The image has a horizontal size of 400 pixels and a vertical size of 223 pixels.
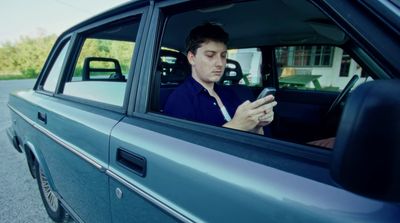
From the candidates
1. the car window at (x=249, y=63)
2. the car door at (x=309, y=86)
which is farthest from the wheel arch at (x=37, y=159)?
the car window at (x=249, y=63)

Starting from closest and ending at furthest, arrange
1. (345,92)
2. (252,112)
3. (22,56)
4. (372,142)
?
(372,142) < (252,112) < (345,92) < (22,56)

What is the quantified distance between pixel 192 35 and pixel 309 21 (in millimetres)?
1380

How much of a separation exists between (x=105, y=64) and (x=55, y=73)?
2.59ft

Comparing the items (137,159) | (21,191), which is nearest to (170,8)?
(137,159)

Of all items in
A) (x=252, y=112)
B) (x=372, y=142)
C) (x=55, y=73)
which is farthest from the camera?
(x=55, y=73)

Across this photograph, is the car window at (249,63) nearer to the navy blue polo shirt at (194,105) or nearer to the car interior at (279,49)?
the car interior at (279,49)

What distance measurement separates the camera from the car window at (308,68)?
3.71 m

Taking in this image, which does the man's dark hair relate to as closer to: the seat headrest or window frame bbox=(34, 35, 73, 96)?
window frame bbox=(34, 35, 73, 96)

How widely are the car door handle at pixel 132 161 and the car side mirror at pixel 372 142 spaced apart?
2.98 ft

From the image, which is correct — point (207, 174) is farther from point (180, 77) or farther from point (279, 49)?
point (279, 49)

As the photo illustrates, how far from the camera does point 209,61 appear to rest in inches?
74.0

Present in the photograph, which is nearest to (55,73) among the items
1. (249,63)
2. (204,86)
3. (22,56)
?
(204,86)

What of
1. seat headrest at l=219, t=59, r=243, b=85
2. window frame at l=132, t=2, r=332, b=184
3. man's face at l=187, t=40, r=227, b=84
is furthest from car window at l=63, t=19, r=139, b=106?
seat headrest at l=219, t=59, r=243, b=85

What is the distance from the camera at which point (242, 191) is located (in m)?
0.94
